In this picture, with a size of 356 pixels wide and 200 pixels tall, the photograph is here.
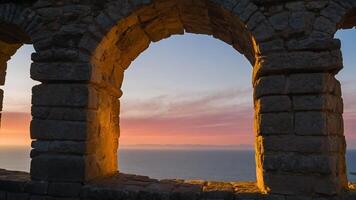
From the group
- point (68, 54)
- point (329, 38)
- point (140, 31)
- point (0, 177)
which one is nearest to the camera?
point (329, 38)

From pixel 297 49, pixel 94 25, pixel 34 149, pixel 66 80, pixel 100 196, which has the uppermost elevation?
pixel 94 25

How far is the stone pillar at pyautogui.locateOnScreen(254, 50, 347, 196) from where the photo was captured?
15.3 ft

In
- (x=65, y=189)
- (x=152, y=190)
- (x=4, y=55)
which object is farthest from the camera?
(x=4, y=55)

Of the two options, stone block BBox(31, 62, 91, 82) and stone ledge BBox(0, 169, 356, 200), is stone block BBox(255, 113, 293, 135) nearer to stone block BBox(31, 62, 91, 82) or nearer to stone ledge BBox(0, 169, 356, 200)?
stone ledge BBox(0, 169, 356, 200)

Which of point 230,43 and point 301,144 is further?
A: point 230,43

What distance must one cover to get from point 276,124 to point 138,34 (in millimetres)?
3243

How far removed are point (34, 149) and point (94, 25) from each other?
7.51 ft

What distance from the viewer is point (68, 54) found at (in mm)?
5578

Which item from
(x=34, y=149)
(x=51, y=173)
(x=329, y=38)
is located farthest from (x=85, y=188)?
(x=329, y=38)

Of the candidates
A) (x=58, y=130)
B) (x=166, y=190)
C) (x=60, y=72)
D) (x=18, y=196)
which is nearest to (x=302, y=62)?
(x=166, y=190)

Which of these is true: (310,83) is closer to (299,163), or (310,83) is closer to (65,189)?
(299,163)

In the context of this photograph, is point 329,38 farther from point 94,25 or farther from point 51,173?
point 51,173

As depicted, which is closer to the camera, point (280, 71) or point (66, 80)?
point (280, 71)

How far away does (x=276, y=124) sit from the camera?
191 inches
